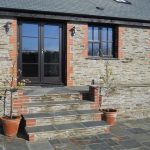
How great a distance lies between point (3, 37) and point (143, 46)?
6079 mm

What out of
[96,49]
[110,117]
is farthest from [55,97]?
[96,49]

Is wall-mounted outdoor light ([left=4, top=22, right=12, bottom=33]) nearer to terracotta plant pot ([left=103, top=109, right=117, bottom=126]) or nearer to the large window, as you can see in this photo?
the large window

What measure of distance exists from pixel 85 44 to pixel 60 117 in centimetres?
428

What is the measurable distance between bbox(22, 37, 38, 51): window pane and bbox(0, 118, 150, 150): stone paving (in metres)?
4.21

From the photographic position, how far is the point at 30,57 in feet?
36.0

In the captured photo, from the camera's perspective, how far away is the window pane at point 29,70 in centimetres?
1090

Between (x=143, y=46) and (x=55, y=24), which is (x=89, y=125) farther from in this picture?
(x=143, y=46)

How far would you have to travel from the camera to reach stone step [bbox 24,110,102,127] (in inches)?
305

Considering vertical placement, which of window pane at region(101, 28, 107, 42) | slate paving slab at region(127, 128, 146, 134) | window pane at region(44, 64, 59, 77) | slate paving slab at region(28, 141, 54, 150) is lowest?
slate paving slab at region(28, 141, 54, 150)

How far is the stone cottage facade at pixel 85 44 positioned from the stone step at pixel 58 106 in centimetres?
101

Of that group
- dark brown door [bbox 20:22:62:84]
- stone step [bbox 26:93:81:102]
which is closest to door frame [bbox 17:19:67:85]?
dark brown door [bbox 20:22:62:84]

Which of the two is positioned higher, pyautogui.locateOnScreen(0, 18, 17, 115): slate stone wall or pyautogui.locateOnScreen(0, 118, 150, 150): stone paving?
pyautogui.locateOnScreen(0, 18, 17, 115): slate stone wall

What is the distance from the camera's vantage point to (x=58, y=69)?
37.2 feet

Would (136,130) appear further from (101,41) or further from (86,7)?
(86,7)
